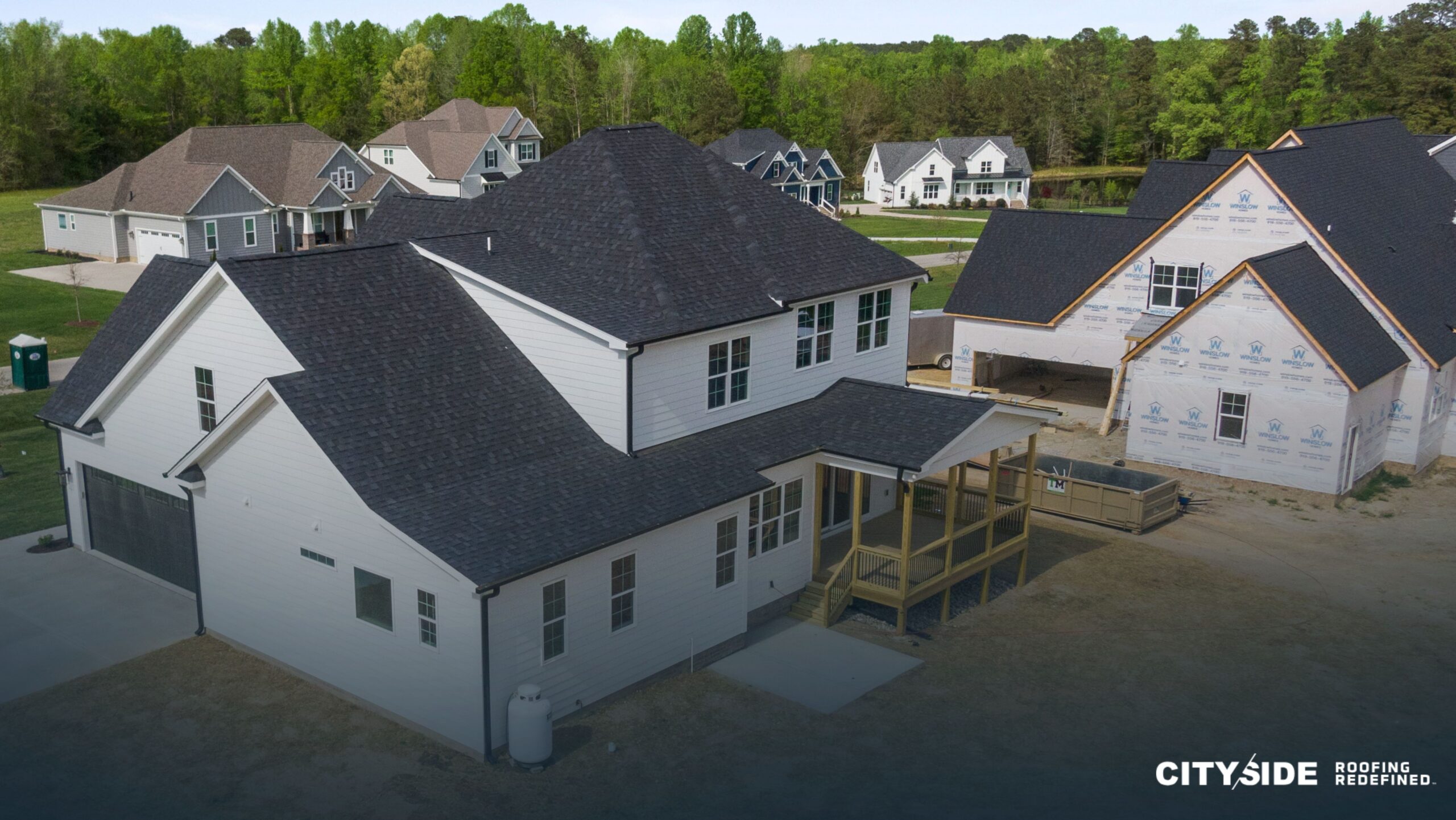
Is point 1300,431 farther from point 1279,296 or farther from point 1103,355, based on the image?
point 1103,355

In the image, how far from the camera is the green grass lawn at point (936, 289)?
5700 cm

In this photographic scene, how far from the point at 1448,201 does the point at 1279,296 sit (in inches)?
522

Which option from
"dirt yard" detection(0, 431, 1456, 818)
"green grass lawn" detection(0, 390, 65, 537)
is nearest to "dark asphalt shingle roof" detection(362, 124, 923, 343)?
"dirt yard" detection(0, 431, 1456, 818)

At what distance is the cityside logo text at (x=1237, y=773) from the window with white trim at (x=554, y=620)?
8.61m

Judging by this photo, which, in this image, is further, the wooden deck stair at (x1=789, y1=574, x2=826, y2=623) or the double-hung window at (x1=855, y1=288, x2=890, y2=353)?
the double-hung window at (x1=855, y1=288, x2=890, y2=353)

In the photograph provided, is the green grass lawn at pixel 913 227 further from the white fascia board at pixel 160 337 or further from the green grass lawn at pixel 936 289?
the white fascia board at pixel 160 337

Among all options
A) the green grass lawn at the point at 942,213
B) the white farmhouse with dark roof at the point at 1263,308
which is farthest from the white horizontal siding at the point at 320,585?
the green grass lawn at the point at 942,213

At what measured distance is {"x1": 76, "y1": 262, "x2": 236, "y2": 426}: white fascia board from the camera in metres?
20.5

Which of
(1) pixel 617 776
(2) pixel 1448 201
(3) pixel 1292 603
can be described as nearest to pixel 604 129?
(1) pixel 617 776

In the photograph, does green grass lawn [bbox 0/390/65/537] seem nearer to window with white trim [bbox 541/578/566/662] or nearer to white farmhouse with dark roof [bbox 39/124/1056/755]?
white farmhouse with dark roof [bbox 39/124/1056/755]

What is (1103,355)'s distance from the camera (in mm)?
37562

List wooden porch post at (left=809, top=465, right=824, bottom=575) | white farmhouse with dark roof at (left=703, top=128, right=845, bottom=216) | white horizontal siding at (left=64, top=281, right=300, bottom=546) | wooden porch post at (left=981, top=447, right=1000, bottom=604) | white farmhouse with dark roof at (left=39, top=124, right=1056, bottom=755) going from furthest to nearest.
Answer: white farmhouse with dark roof at (left=703, top=128, right=845, bottom=216), wooden porch post at (left=981, top=447, right=1000, bottom=604), wooden porch post at (left=809, top=465, right=824, bottom=575), white horizontal siding at (left=64, top=281, right=300, bottom=546), white farmhouse with dark roof at (left=39, top=124, right=1056, bottom=755)

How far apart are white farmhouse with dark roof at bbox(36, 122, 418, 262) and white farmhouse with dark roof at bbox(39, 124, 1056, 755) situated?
39786 millimetres

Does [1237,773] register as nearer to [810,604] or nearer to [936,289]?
[810,604]
